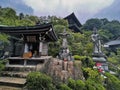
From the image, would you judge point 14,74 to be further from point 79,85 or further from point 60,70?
point 79,85

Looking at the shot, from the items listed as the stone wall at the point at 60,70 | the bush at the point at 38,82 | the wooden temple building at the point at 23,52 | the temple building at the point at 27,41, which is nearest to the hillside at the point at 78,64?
the bush at the point at 38,82

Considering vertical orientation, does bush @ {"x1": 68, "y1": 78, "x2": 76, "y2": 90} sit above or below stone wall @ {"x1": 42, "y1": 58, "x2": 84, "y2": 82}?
below

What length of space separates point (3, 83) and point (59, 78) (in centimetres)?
401

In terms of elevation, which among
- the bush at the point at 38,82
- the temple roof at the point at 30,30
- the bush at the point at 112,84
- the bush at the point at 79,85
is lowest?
the bush at the point at 112,84

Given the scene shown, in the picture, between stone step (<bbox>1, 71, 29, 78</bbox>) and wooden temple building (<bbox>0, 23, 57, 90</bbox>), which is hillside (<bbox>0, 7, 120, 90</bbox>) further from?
wooden temple building (<bbox>0, 23, 57, 90</bbox>)

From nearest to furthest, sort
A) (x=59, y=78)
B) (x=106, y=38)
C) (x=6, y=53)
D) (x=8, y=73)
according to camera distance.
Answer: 1. (x=59, y=78)
2. (x=8, y=73)
3. (x=6, y=53)
4. (x=106, y=38)

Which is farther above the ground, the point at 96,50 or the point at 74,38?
the point at 74,38

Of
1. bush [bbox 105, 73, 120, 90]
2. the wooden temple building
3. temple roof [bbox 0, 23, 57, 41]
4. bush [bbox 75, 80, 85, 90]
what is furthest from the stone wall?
bush [bbox 105, 73, 120, 90]

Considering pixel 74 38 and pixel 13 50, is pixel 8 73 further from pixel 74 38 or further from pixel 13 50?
pixel 74 38

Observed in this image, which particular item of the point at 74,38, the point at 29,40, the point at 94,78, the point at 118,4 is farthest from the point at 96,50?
the point at 118,4

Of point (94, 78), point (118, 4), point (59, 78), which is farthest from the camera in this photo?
point (118, 4)

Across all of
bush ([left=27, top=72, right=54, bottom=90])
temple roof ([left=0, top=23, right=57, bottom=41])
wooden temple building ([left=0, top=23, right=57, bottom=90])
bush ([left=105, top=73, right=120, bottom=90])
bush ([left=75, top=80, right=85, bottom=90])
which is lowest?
bush ([left=105, top=73, right=120, bottom=90])

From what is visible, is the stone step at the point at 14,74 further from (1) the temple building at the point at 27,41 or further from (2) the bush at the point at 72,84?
(2) the bush at the point at 72,84

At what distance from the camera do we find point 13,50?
60.5 ft
